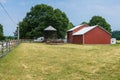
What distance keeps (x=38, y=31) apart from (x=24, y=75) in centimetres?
6185

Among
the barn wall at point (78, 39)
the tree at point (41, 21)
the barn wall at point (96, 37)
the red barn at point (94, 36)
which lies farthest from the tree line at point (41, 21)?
the barn wall at point (96, 37)

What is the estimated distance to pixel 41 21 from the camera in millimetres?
75562

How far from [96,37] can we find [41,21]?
70.3 feet

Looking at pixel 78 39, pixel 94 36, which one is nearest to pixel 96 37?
pixel 94 36

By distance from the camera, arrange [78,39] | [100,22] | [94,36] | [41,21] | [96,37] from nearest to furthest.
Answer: [94,36], [96,37], [78,39], [41,21], [100,22]

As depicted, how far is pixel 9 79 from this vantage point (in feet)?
35.5

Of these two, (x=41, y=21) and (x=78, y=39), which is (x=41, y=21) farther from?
(x=78, y=39)

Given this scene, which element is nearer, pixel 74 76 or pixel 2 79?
pixel 2 79

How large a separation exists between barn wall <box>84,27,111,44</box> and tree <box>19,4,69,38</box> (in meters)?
16.6

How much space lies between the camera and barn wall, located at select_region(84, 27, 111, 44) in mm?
58188

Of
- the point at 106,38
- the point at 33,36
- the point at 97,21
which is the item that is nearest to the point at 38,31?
the point at 33,36

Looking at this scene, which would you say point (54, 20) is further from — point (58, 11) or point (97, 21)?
point (97, 21)

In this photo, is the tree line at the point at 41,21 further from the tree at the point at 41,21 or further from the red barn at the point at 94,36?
the red barn at the point at 94,36

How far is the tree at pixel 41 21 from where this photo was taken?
7350 cm
